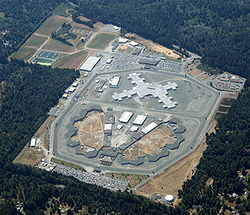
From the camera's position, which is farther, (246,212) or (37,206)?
(37,206)

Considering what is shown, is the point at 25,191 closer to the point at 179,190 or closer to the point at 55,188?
the point at 55,188

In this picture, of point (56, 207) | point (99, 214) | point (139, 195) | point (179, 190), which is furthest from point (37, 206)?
point (179, 190)

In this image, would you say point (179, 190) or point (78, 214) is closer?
point (78, 214)

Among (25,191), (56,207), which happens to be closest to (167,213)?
(56,207)

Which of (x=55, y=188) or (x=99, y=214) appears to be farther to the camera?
(x=55, y=188)

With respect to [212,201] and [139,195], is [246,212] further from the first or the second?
[139,195]

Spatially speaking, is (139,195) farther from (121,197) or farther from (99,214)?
(99,214)

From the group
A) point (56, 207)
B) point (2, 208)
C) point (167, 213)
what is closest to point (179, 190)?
point (167, 213)
